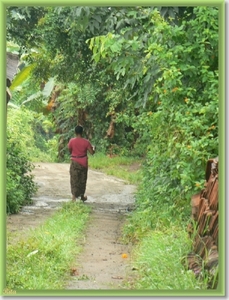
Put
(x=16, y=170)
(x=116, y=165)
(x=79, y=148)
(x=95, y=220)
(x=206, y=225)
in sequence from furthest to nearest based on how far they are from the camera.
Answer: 1. (x=116, y=165)
2. (x=16, y=170)
3. (x=79, y=148)
4. (x=95, y=220)
5. (x=206, y=225)

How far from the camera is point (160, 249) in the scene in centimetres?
518

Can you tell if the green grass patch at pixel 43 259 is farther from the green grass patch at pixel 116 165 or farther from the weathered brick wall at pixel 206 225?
the green grass patch at pixel 116 165

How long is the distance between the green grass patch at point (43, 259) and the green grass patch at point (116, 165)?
9.05 m

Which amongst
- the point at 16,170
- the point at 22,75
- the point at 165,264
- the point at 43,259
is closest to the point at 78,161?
the point at 16,170

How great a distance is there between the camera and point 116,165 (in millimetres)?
17531

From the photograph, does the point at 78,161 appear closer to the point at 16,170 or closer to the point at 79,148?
the point at 79,148

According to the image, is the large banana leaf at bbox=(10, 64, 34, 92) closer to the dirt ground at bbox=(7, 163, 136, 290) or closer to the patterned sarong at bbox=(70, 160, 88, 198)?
the patterned sarong at bbox=(70, 160, 88, 198)

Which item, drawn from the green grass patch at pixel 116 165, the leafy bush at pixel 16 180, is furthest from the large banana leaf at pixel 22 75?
the green grass patch at pixel 116 165

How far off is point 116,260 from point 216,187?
1.49m

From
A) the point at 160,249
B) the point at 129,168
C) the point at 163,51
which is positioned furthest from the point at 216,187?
the point at 129,168

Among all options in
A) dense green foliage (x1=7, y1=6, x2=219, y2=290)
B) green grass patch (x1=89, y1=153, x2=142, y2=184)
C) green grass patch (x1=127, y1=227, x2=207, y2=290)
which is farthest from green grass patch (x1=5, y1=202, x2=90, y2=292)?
green grass patch (x1=89, y1=153, x2=142, y2=184)

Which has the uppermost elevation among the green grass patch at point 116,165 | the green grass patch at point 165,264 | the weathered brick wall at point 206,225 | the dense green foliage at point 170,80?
the dense green foliage at point 170,80

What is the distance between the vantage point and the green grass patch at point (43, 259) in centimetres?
447

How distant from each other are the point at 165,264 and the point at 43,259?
107cm
